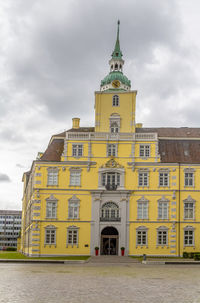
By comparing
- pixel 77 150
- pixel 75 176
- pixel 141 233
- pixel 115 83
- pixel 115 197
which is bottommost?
pixel 141 233

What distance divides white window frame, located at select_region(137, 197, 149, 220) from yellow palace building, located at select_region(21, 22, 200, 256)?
4.8 inches

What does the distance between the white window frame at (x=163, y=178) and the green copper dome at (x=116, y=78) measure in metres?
13.7

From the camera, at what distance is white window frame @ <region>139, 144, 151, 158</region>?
57156 mm

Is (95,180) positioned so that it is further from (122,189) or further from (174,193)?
(174,193)

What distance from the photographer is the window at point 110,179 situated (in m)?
56.6

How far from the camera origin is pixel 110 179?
5672 centimetres

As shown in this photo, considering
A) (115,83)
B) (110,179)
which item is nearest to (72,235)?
(110,179)

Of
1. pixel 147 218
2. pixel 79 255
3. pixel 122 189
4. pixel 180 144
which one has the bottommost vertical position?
pixel 79 255

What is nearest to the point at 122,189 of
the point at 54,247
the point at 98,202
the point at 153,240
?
the point at 98,202

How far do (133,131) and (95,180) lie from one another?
7.99 m

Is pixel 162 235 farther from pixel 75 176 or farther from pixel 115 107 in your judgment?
pixel 115 107

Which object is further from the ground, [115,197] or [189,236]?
[115,197]

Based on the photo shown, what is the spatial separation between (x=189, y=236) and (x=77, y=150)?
17.2 metres

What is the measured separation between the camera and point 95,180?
56.7 m
